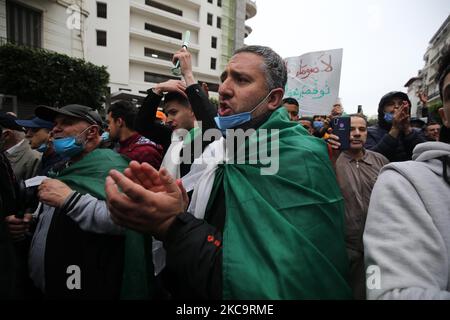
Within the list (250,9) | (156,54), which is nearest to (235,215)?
(156,54)

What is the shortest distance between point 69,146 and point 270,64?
5.24ft

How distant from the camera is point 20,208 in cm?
208

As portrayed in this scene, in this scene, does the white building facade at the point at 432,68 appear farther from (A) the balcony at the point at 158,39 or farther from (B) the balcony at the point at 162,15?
(A) the balcony at the point at 158,39

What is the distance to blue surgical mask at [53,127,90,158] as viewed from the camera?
211 cm

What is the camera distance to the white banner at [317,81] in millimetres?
4074

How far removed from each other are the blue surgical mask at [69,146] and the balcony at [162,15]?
108 feet

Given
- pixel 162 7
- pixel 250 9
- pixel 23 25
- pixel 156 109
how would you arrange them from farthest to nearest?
pixel 250 9 → pixel 162 7 → pixel 23 25 → pixel 156 109

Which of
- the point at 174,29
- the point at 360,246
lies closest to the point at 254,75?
the point at 360,246

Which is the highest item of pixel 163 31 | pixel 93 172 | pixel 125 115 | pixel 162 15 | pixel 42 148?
pixel 162 15

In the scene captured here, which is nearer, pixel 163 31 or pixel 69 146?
pixel 69 146

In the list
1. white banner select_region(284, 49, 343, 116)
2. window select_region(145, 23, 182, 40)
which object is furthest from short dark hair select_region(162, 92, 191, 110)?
window select_region(145, 23, 182, 40)

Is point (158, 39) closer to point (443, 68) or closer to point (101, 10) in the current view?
point (101, 10)

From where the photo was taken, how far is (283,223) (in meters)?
1.11

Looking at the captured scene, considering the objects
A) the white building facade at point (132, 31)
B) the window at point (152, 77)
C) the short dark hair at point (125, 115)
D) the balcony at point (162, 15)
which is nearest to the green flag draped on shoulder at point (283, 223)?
the short dark hair at point (125, 115)
